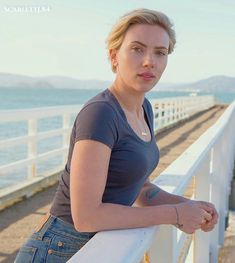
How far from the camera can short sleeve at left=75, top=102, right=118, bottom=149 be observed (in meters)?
1.55

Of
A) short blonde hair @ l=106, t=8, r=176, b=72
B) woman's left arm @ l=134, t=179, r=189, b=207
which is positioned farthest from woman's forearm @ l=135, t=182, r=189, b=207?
short blonde hair @ l=106, t=8, r=176, b=72

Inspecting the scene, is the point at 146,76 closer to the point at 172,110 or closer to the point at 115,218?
the point at 115,218

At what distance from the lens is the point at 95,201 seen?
60.9 inches

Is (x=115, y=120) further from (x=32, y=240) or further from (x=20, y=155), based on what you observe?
(x=20, y=155)

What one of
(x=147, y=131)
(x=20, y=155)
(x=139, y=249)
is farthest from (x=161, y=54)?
(x=20, y=155)

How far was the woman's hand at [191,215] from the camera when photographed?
1.71 meters

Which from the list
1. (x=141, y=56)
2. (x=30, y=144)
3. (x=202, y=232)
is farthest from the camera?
(x=30, y=144)

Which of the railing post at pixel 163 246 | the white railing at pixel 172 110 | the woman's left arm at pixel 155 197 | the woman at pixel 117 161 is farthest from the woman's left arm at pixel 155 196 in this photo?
the white railing at pixel 172 110

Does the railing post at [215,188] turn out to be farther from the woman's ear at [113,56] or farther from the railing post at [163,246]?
the woman's ear at [113,56]

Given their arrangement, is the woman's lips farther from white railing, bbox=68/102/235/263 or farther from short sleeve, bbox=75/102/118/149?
white railing, bbox=68/102/235/263

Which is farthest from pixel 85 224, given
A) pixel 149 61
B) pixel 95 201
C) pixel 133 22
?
pixel 133 22

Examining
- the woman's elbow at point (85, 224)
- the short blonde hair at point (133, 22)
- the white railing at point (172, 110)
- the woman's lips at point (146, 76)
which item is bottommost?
the white railing at point (172, 110)

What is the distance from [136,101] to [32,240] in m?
0.63

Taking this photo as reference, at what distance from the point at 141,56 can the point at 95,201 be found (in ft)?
1.79
